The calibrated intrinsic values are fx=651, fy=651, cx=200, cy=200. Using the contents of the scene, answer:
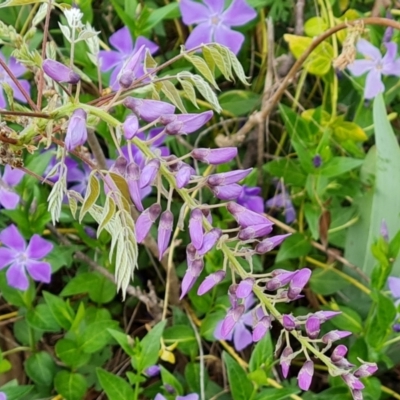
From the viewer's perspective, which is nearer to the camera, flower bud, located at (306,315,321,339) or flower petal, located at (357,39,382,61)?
flower bud, located at (306,315,321,339)

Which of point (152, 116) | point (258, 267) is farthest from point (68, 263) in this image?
point (152, 116)

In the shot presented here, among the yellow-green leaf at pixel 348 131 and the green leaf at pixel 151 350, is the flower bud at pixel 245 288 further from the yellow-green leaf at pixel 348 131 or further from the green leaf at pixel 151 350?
the yellow-green leaf at pixel 348 131

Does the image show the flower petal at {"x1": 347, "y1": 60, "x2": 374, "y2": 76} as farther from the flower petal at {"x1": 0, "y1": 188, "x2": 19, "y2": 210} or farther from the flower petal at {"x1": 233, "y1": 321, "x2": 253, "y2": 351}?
the flower petal at {"x1": 0, "y1": 188, "x2": 19, "y2": 210}

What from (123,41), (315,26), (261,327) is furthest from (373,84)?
(261,327)

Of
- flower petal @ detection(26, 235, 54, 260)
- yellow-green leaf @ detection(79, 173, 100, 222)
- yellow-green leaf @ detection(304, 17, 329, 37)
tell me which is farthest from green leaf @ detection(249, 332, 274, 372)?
yellow-green leaf @ detection(304, 17, 329, 37)

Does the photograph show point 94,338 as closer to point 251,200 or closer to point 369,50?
point 251,200

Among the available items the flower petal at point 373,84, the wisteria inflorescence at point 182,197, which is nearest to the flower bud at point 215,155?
the wisteria inflorescence at point 182,197

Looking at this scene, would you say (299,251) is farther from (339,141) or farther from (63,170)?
(63,170)
